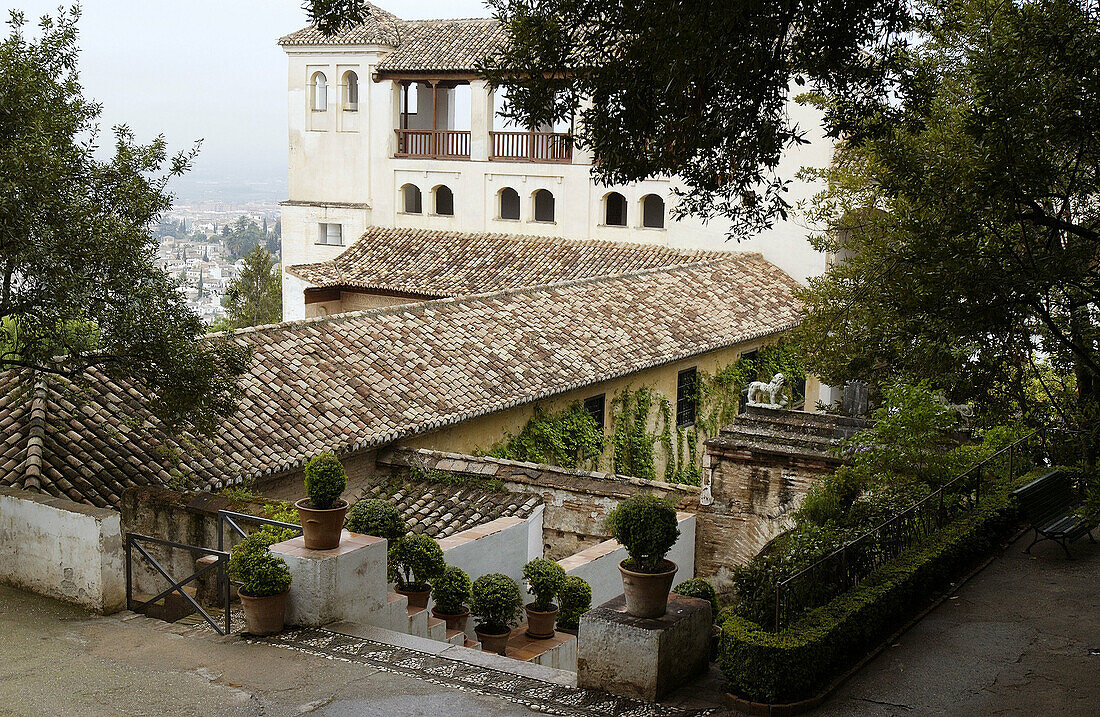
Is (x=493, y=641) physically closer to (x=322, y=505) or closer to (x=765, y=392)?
(x=322, y=505)

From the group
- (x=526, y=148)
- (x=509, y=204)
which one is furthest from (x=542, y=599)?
(x=509, y=204)

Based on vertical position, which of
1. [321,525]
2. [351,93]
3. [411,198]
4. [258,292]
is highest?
[351,93]

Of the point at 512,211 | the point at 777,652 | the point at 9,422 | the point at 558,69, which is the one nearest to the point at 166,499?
the point at 9,422

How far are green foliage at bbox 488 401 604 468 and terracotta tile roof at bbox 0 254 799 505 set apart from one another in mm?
705

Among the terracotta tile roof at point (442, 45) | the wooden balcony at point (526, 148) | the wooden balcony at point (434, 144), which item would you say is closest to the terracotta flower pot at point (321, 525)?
the wooden balcony at point (526, 148)

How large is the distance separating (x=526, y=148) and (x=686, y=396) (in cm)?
1172

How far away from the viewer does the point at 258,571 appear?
26.7ft

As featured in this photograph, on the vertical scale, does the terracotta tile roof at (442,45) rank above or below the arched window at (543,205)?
above

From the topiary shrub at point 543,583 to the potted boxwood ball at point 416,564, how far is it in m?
1.08

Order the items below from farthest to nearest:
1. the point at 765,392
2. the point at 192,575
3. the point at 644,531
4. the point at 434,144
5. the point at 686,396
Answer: the point at 434,144 → the point at 686,396 → the point at 765,392 → the point at 192,575 → the point at 644,531

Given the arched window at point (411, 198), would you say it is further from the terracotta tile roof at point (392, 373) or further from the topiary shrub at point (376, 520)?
the topiary shrub at point (376, 520)

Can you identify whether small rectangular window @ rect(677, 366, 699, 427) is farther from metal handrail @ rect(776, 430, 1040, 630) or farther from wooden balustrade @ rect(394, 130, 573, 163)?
wooden balustrade @ rect(394, 130, 573, 163)

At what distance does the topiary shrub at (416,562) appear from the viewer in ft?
32.8

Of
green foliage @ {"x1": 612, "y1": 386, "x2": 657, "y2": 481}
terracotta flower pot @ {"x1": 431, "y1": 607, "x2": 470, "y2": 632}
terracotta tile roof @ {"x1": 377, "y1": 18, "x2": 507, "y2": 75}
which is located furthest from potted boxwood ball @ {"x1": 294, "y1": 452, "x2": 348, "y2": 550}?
terracotta tile roof @ {"x1": 377, "y1": 18, "x2": 507, "y2": 75}
